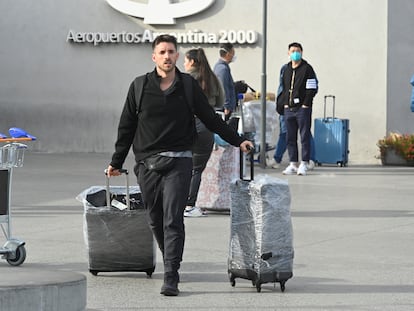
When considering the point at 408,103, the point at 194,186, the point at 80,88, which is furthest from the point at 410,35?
the point at 194,186

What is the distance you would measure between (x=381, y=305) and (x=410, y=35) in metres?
13.2

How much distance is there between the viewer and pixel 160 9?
845 inches

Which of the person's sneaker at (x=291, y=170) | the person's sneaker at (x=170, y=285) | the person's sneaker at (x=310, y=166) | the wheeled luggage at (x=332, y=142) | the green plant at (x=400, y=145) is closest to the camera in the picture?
the person's sneaker at (x=170, y=285)

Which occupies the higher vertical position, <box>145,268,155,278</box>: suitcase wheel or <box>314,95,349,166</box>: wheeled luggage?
<box>314,95,349,166</box>: wheeled luggage

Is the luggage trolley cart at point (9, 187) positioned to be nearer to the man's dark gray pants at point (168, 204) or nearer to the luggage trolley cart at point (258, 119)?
the man's dark gray pants at point (168, 204)

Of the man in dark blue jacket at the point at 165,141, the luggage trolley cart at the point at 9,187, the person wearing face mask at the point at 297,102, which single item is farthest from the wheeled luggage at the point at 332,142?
the man in dark blue jacket at the point at 165,141

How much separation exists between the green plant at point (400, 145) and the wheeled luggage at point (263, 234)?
466 inches

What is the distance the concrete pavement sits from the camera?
8023 mm

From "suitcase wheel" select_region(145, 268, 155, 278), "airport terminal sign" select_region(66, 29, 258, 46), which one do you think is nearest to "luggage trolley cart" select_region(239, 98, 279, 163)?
"airport terminal sign" select_region(66, 29, 258, 46)

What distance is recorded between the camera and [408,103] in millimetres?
20672

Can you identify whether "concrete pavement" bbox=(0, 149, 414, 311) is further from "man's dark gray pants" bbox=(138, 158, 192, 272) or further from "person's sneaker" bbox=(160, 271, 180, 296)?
"man's dark gray pants" bbox=(138, 158, 192, 272)

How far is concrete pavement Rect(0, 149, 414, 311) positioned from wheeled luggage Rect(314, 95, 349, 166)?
104 inches

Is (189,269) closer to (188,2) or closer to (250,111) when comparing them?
(250,111)

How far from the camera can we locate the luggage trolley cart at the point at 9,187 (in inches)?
363
